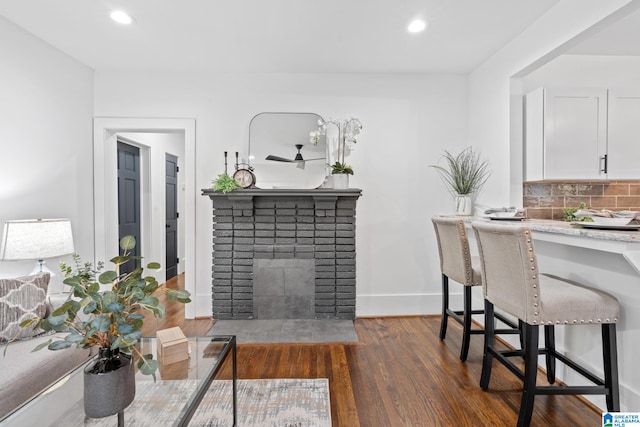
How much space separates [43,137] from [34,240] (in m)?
1.08

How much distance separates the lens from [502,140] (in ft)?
9.64

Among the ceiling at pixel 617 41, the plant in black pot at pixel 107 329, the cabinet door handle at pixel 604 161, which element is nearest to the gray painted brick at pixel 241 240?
the plant in black pot at pixel 107 329

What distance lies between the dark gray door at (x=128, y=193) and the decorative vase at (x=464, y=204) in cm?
381

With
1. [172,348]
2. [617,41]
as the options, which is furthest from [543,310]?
[617,41]

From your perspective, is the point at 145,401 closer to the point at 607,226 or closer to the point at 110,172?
the point at 607,226

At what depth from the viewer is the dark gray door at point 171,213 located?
497cm

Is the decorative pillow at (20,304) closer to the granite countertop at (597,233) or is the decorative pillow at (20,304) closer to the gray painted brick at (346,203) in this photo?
the gray painted brick at (346,203)

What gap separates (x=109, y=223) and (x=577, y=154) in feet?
14.7

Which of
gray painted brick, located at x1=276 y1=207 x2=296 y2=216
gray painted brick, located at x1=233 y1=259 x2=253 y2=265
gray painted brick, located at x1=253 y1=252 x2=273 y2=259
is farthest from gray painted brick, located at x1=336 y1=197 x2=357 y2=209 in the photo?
gray painted brick, located at x1=233 y1=259 x2=253 y2=265

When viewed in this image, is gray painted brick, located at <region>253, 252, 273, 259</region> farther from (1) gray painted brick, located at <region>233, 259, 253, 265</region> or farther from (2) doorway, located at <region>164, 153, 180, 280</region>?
(2) doorway, located at <region>164, 153, 180, 280</region>

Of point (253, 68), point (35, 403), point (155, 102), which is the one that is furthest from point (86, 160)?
point (35, 403)

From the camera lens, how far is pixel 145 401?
1.33m

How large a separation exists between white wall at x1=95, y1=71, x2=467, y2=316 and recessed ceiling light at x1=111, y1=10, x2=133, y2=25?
0.93m

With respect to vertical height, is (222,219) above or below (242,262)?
above
